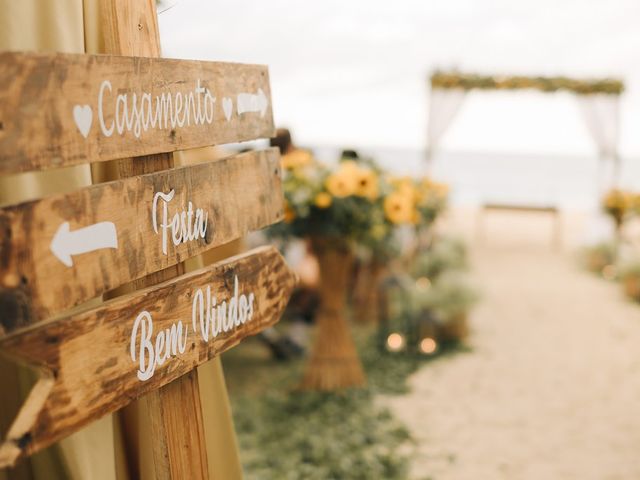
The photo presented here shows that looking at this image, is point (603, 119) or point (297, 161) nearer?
point (297, 161)

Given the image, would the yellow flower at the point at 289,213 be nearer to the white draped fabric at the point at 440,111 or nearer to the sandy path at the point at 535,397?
the sandy path at the point at 535,397

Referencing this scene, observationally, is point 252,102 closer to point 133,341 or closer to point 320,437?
point 133,341

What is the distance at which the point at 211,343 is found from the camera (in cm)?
127

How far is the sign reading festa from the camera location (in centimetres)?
88

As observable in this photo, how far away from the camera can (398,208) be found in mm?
3391

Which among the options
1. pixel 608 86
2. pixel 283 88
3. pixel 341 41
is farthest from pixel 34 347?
pixel 283 88

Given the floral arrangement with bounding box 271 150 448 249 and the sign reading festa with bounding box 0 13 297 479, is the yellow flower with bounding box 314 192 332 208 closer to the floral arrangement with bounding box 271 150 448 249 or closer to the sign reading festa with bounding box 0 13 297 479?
the floral arrangement with bounding box 271 150 448 249

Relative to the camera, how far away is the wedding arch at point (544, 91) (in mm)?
7312

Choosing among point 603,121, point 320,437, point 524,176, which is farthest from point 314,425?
point 524,176

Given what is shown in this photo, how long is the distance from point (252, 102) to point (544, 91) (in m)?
6.58

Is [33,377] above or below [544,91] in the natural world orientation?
below

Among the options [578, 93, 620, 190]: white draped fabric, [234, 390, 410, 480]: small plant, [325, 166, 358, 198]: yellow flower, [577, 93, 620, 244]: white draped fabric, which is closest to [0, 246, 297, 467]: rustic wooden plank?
[234, 390, 410, 480]: small plant

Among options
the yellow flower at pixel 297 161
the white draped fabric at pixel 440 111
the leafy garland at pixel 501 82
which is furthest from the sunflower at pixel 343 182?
the white draped fabric at pixel 440 111

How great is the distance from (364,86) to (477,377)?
1410 inches
